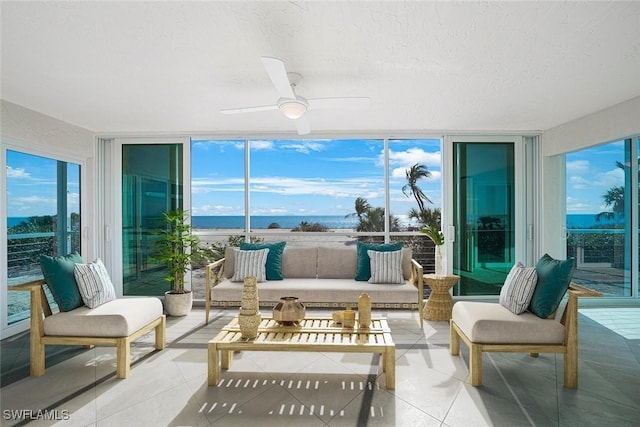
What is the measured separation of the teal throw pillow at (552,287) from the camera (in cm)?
271

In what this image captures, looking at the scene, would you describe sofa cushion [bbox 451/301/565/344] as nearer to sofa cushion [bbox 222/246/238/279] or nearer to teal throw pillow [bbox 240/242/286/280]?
teal throw pillow [bbox 240/242/286/280]

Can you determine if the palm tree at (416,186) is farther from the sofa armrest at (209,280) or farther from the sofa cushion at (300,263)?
the sofa armrest at (209,280)

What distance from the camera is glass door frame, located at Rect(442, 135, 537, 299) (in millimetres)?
5238

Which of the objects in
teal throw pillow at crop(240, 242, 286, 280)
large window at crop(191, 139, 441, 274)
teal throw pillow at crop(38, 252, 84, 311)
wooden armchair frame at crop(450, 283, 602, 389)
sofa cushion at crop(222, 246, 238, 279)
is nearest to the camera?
wooden armchair frame at crop(450, 283, 602, 389)

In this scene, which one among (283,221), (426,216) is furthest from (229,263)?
(283,221)

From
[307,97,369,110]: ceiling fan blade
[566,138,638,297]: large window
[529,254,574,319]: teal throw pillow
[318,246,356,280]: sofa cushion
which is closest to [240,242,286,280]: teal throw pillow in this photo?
[318,246,356,280]: sofa cushion

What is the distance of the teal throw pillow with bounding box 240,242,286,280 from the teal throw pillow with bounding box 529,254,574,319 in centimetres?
279

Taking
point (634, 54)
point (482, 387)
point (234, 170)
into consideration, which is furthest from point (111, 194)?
point (234, 170)

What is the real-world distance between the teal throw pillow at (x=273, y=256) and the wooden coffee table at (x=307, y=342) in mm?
1458

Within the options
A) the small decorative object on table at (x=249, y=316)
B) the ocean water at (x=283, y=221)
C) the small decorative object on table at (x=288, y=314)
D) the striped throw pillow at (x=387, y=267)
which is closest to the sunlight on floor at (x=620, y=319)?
the striped throw pillow at (x=387, y=267)

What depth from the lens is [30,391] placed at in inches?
103

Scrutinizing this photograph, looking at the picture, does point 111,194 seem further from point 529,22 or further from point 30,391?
point 529,22

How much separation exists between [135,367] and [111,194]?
3.12m

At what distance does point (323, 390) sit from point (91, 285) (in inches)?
80.6
